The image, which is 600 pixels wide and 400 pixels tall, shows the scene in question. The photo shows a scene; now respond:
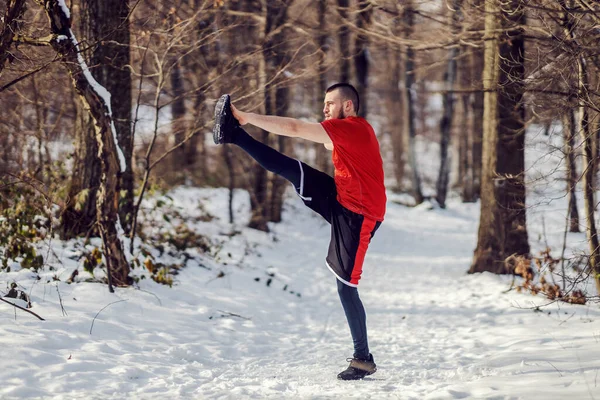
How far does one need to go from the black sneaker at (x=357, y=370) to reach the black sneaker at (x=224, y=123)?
194 centimetres

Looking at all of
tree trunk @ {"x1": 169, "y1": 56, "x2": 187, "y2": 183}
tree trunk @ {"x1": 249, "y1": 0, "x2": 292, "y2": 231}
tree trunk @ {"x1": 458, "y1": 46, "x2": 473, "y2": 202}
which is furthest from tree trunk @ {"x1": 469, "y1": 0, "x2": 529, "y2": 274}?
tree trunk @ {"x1": 458, "y1": 46, "x2": 473, "y2": 202}

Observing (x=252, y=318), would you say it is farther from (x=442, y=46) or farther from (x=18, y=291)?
(x=442, y=46)

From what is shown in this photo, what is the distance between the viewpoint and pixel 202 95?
8.41 metres

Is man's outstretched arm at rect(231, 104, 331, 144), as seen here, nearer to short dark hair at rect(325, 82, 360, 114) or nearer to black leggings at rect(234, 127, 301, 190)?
black leggings at rect(234, 127, 301, 190)

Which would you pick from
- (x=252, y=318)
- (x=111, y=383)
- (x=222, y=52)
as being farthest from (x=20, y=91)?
(x=111, y=383)

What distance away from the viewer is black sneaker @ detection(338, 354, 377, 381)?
4746 mm

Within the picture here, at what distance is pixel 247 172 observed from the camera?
536 inches

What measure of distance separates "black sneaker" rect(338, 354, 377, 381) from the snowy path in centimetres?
7

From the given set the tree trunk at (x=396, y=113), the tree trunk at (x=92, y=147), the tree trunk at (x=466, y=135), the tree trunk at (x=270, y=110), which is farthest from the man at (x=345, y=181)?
the tree trunk at (x=396, y=113)

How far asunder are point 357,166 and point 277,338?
8.12 ft

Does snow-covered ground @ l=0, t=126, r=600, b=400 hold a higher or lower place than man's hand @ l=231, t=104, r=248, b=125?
lower

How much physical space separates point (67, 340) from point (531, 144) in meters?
4.88

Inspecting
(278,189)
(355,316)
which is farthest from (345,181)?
(278,189)

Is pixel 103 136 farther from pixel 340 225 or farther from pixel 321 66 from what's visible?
pixel 321 66
